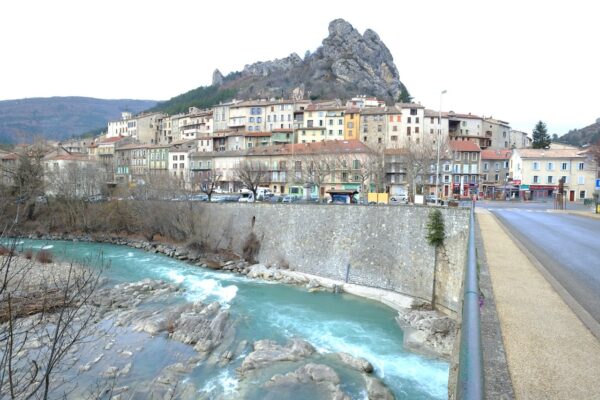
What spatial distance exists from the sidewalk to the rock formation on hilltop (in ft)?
274

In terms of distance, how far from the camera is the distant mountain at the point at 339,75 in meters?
90.7

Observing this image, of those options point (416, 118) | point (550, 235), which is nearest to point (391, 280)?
point (550, 235)

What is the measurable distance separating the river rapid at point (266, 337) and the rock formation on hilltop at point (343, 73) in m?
70.7

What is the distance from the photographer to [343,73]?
92000 mm

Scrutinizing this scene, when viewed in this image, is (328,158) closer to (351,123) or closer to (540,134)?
(351,123)

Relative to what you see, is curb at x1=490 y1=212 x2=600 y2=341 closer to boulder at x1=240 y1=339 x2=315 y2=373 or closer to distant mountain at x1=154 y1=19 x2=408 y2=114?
boulder at x1=240 y1=339 x2=315 y2=373

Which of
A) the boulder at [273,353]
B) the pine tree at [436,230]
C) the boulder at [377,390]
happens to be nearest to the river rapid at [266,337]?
the boulder at [377,390]

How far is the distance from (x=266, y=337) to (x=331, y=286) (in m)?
8.46

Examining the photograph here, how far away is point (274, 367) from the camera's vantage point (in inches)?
533

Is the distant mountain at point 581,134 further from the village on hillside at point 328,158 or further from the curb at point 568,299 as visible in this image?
the curb at point 568,299

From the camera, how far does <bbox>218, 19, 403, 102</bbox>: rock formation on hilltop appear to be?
90875 millimetres

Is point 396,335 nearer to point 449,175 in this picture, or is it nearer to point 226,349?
point 226,349

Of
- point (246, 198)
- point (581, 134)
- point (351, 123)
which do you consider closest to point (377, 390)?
point (246, 198)

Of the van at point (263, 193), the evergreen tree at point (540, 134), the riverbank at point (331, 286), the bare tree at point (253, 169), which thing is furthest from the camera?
the evergreen tree at point (540, 134)
